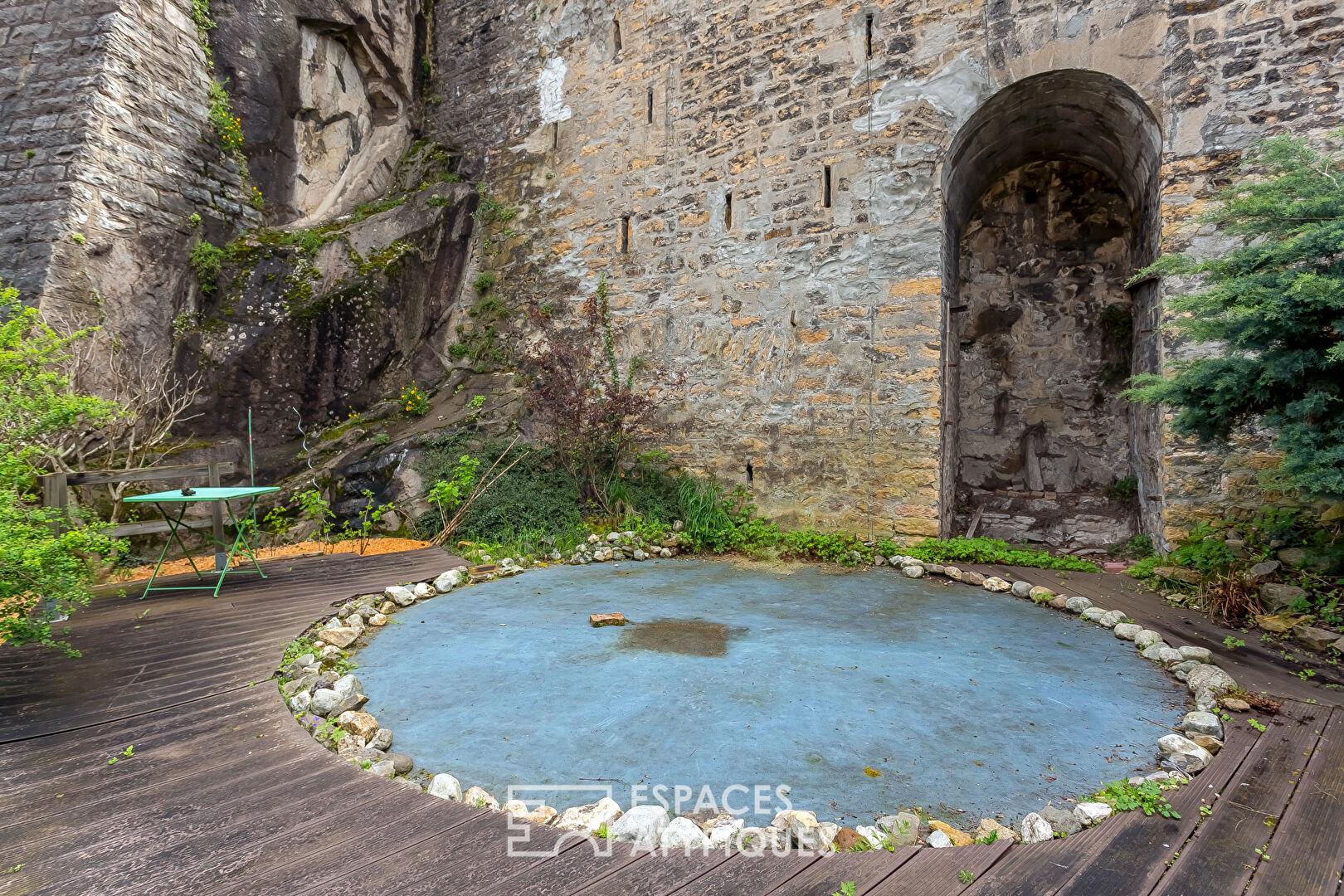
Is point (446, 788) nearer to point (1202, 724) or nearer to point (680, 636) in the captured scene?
point (680, 636)

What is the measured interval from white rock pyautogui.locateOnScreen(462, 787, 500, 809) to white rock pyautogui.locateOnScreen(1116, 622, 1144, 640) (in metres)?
3.25


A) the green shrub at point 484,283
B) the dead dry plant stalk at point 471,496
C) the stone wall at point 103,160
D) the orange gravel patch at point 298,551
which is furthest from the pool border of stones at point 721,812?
the green shrub at point 484,283

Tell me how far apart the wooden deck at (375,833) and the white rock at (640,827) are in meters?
0.06

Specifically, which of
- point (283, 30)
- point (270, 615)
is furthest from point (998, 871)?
point (283, 30)

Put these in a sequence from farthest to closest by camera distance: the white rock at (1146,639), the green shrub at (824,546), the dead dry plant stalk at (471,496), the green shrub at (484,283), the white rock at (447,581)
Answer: the green shrub at (484,283)
the dead dry plant stalk at (471,496)
the green shrub at (824,546)
the white rock at (447,581)
the white rock at (1146,639)

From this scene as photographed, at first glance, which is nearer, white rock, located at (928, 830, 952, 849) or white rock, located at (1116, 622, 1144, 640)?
white rock, located at (928, 830, 952, 849)

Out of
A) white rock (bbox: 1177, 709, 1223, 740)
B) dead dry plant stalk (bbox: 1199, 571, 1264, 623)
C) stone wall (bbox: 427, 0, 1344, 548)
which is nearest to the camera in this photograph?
white rock (bbox: 1177, 709, 1223, 740)

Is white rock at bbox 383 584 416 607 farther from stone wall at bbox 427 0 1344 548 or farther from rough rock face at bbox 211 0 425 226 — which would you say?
rough rock face at bbox 211 0 425 226

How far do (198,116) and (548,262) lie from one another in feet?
12.3

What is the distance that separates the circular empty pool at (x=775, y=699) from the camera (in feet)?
6.75

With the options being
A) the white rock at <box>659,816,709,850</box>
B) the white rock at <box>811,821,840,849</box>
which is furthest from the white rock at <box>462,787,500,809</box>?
the white rock at <box>811,821,840,849</box>

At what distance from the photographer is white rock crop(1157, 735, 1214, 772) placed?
2057 millimetres

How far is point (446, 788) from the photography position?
1.91 meters

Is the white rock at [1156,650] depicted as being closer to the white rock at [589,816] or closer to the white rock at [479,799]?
the white rock at [589,816]
